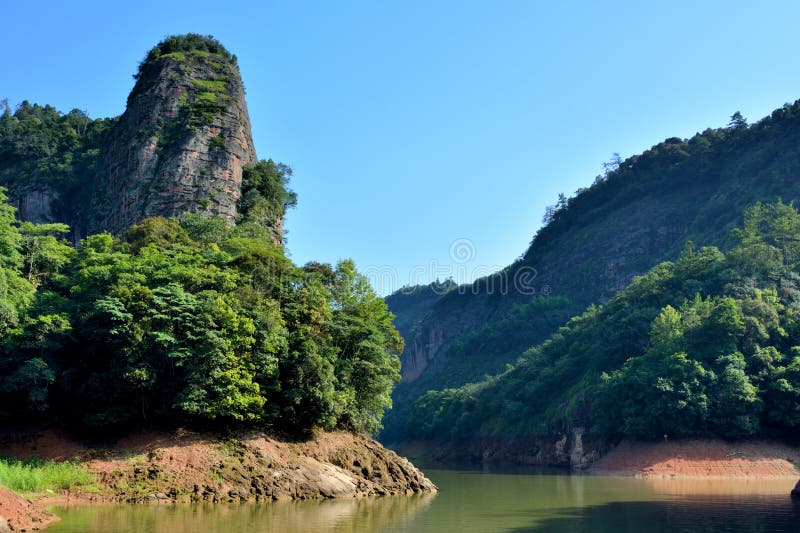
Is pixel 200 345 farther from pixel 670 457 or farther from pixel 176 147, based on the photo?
pixel 670 457

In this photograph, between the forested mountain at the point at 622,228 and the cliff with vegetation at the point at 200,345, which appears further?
the forested mountain at the point at 622,228

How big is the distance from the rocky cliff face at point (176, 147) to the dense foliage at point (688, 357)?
3973cm

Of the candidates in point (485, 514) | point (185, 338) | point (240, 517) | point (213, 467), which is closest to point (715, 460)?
point (485, 514)

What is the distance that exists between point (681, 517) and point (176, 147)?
52425 mm

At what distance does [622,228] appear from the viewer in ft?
424

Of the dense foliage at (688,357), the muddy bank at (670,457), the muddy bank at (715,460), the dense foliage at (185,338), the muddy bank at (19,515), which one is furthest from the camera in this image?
the dense foliage at (688,357)

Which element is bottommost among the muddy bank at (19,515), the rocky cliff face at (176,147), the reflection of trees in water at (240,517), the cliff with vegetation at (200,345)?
the reflection of trees in water at (240,517)

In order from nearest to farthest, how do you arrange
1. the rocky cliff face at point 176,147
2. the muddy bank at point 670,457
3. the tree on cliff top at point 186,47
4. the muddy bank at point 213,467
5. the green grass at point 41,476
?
1. the green grass at point 41,476
2. the muddy bank at point 213,467
3. the muddy bank at point 670,457
4. the rocky cliff face at point 176,147
5. the tree on cliff top at point 186,47

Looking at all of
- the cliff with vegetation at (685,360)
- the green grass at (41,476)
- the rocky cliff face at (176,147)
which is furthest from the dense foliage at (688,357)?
the green grass at (41,476)

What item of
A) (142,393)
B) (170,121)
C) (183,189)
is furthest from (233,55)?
(142,393)

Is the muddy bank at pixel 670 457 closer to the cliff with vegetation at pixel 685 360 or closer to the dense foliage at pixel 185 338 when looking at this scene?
the cliff with vegetation at pixel 685 360

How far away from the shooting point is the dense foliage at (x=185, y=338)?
3747 centimetres

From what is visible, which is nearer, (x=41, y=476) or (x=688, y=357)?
(x=41, y=476)

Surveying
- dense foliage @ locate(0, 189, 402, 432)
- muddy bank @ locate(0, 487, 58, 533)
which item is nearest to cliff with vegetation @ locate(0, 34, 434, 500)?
dense foliage @ locate(0, 189, 402, 432)
